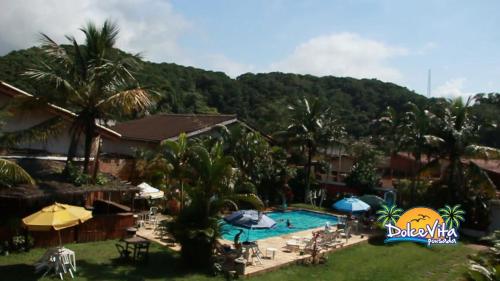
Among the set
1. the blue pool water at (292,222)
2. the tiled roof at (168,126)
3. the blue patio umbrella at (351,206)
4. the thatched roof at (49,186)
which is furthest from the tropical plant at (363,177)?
the thatched roof at (49,186)

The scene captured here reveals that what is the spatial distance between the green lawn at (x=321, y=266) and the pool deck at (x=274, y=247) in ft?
1.04

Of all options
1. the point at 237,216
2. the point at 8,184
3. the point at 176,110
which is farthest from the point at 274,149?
the point at 176,110

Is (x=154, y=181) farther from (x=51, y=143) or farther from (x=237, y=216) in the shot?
(x=237, y=216)

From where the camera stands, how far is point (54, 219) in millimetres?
14180

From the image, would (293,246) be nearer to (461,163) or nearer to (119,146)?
(461,163)

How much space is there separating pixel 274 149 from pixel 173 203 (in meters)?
8.52

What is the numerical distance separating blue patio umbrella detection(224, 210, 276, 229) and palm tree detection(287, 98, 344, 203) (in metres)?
16.0

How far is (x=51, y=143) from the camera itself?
75.1 ft

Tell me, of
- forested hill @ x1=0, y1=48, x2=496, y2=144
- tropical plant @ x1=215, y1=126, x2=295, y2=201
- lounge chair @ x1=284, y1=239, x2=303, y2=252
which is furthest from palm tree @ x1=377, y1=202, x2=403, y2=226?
forested hill @ x1=0, y1=48, x2=496, y2=144

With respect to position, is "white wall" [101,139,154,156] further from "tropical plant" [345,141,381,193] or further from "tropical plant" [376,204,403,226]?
"tropical plant" [376,204,403,226]

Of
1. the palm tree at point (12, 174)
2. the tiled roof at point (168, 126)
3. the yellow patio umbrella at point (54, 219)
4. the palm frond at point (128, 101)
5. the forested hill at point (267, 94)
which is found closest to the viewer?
the yellow patio umbrella at point (54, 219)

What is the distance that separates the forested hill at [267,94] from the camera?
69.1m

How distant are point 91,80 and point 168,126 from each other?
16.4 meters

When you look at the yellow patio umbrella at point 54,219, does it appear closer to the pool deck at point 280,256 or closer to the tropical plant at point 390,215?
the pool deck at point 280,256
